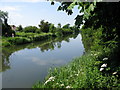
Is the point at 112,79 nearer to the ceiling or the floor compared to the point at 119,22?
nearer to the floor

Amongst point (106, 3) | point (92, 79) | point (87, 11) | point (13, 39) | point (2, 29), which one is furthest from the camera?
point (2, 29)

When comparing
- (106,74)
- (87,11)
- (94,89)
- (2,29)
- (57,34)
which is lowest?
(94,89)

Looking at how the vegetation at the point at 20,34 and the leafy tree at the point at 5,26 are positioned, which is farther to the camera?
the leafy tree at the point at 5,26

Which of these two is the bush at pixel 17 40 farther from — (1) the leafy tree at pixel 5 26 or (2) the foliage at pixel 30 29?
(2) the foliage at pixel 30 29

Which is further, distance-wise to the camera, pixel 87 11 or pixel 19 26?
pixel 19 26

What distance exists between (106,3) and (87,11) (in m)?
1.08

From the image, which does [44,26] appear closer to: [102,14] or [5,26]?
[5,26]

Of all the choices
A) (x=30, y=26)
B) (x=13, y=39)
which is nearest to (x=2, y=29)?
(x=13, y=39)

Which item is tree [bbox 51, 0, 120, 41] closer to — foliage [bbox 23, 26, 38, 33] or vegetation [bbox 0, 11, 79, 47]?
vegetation [bbox 0, 11, 79, 47]

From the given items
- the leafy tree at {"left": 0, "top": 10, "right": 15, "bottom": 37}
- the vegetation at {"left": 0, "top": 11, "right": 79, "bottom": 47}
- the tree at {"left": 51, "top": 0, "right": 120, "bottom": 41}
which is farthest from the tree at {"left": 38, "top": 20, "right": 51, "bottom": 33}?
the tree at {"left": 51, "top": 0, "right": 120, "bottom": 41}

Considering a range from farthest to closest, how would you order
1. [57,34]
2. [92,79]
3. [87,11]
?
1. [57,34]
2. [92,79]
3. [87,11]

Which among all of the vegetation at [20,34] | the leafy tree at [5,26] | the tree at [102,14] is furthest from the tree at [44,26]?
the tree at [102,14]

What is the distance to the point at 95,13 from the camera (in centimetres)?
506

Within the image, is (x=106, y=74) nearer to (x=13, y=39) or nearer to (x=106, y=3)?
(x=106, y=3)
